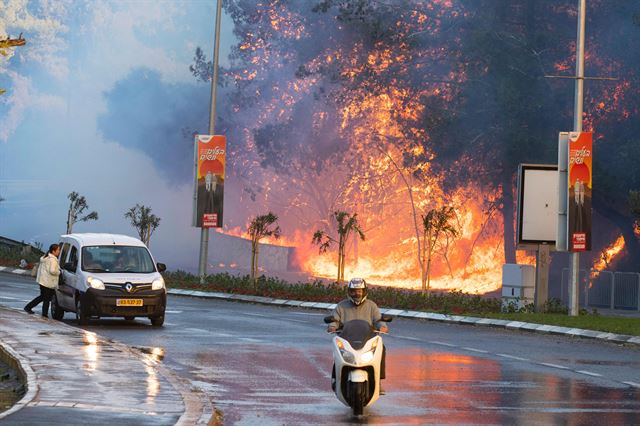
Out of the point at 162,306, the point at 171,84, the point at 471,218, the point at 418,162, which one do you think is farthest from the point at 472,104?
the point at 171,84

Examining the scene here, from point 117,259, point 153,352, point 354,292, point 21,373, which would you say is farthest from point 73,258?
point 354,292

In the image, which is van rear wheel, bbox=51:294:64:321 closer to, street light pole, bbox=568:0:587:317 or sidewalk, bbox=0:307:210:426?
sidewalk, bbox=0:307:210:426

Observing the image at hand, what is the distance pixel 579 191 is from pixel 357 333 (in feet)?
65.7

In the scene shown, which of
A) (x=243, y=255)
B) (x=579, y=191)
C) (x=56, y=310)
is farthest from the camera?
(x=243, y=255)

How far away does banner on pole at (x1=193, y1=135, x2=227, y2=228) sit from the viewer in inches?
1791

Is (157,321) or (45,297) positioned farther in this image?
(45,297)

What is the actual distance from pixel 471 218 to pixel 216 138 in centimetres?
2518

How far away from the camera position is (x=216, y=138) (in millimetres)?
45406

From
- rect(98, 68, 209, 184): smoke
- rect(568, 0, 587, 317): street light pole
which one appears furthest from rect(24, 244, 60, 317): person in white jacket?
rect(98, 68, 209, 184): smoke

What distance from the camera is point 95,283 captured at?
28.7 m

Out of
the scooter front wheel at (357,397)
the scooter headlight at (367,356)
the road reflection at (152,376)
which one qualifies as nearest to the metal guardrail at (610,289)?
the road reflection at (152,376)

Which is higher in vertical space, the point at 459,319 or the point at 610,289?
the point at 610,289

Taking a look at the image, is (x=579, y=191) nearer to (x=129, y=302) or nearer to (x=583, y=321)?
(x=583, y=321)

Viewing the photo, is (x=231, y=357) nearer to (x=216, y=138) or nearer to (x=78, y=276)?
(x=78, y=276)
